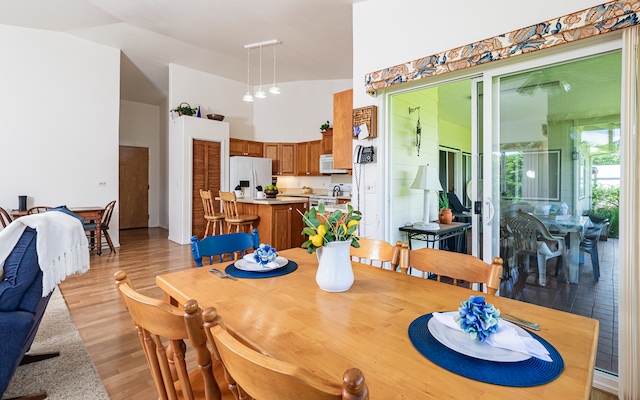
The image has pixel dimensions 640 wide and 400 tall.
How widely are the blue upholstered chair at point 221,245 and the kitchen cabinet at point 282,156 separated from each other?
17.4 feet

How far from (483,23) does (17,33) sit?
6.22 m

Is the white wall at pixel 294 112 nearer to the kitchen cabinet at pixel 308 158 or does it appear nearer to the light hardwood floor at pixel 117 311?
the kitchen cabinet at pixel 308 158

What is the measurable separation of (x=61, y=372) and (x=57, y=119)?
454cm

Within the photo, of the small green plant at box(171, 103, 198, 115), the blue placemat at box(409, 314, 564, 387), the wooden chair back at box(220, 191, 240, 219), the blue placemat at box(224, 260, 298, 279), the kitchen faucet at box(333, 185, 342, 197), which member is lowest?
the blue placemat at box(409, 314, 564, 387)

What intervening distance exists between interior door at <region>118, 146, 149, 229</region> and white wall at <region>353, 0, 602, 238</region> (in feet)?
22.0

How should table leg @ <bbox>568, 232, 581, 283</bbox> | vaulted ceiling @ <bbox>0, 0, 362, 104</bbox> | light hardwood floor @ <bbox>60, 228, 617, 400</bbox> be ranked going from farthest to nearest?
vaulted ceiling @ <bbox>0, 0, 362, 104</bbox>
table leg @ <bbox>568, 232, 581, 283</bbox>
light hardwood floor @ <bbox>60, 228, 617, 400</bbox>

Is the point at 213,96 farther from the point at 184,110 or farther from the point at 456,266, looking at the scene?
the point at 456,266

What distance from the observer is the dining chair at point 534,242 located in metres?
2.17

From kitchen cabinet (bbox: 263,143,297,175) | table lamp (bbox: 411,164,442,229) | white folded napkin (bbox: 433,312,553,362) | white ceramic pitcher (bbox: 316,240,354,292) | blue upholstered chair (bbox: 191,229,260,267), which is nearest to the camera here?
white folded napkin (bbox: 433,312,553,362)

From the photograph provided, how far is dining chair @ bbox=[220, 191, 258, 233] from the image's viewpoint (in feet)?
15.0

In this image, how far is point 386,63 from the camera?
118 inches

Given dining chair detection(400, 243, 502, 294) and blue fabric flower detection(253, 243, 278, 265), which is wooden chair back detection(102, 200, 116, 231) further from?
dining chair detection(400, 243, 502, 294)


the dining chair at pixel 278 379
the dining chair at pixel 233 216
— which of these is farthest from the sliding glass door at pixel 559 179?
the dining chair at pixel 233 216

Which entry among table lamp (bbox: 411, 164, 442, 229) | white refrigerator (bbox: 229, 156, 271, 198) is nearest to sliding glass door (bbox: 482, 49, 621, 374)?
table lamp (bbox: 411, 164, 442, 229)
